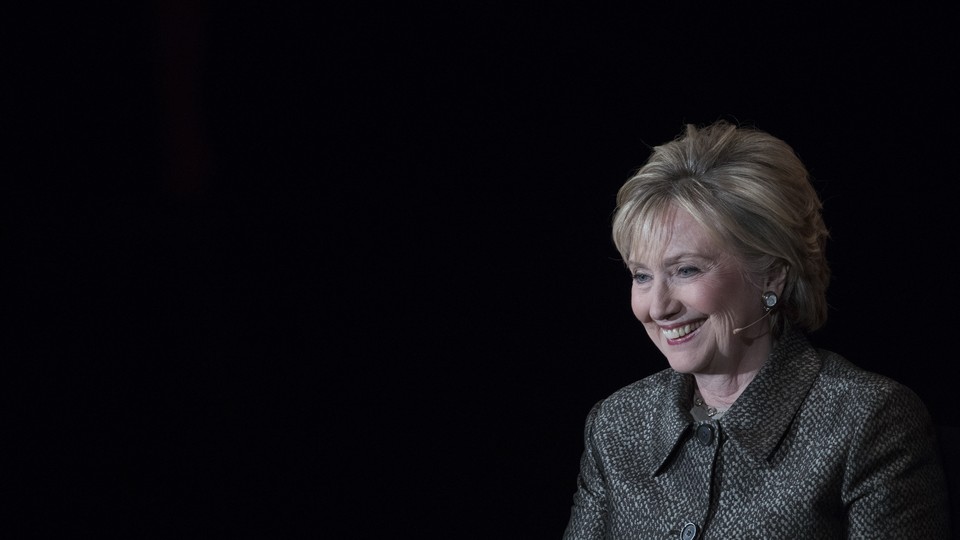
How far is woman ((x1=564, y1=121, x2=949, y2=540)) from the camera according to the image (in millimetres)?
2094

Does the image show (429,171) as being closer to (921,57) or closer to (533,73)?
(533,73)

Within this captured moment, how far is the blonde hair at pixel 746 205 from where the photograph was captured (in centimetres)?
222

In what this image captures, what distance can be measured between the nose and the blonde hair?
0.09 m

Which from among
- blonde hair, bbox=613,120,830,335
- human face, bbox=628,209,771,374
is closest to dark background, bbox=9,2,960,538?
blonde hair, bbox=613,120,830,335

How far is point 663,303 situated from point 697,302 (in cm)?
6

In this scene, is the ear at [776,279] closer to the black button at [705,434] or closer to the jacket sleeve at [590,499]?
the black button at [705,434]

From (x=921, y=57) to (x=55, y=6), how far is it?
1.83 meters

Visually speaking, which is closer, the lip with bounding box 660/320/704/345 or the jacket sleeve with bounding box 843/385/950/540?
the jacket sleeve with bounding box 843/385/950/540

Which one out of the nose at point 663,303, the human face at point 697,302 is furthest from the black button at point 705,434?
A: the nose at point 663,303

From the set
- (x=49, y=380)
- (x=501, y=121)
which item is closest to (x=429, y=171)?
(x=501, y=121)

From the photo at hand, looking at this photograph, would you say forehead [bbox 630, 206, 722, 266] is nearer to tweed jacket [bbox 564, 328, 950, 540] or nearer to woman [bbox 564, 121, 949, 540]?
woman [bbox 564, 121, 949, 540]

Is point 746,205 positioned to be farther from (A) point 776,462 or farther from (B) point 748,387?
(A) point 776,462

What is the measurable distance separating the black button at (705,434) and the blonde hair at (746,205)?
23cm

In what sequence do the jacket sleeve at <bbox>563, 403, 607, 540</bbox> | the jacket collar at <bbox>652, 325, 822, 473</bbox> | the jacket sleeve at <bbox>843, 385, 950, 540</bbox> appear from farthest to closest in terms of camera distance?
1. the jacket sleeve at <bbox>563, 403, 607, 540</bbox>
2. the jacket collar at <bbox>652, 325, 822, 473</bbox>
3. the jacket sleeve at <bbox>843, 385, 950, 540</bbox>
